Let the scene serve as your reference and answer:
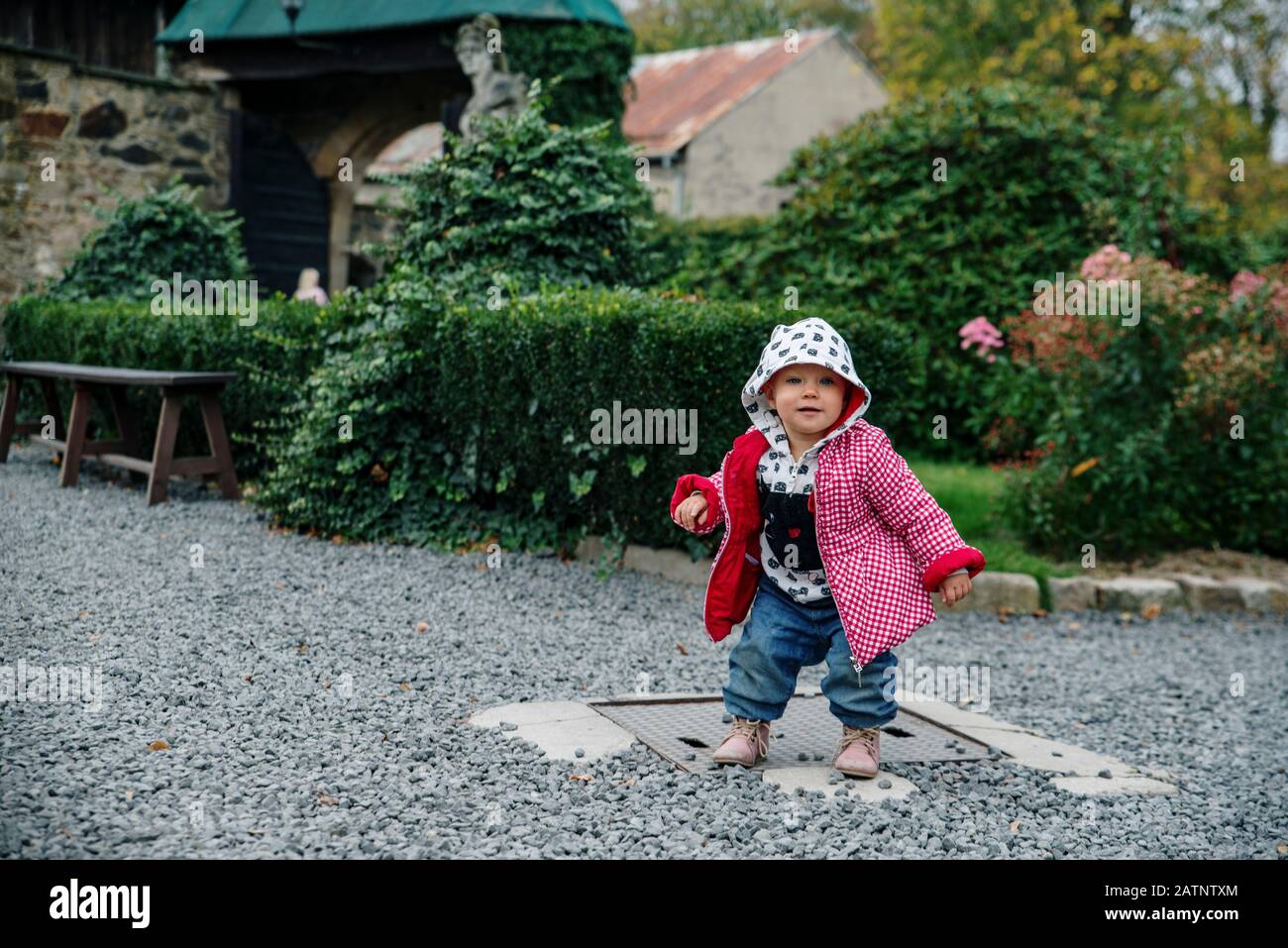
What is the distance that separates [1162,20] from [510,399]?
19574 millimetres

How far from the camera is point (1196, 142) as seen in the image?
21.3 metres

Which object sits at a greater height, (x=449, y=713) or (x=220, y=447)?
(x=220, y=447)

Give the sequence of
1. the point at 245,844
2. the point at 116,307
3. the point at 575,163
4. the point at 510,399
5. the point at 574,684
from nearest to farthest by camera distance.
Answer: the point at 245,844 < the point at 574,684 < the point at 510,399 < the point at 575,163 < the point at 116,307

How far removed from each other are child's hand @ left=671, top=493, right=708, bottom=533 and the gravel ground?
705 mm

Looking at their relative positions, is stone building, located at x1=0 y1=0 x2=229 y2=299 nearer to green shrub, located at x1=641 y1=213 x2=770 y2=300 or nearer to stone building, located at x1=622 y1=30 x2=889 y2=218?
green shrub, located at x1=641 y1=213 x2=770 y2=300

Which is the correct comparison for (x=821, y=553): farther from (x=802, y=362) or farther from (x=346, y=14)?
(x=346, y=14)

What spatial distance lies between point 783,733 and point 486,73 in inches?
324

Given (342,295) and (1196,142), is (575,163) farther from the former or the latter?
Answer: (1196,142)

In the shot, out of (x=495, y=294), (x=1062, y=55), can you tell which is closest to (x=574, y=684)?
(x=495, y=294)

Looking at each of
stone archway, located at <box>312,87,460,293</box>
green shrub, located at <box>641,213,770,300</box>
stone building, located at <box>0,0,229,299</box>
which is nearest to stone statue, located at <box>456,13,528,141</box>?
green shrub, located at <box>641,213,770,300</box>

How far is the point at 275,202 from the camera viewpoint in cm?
1385

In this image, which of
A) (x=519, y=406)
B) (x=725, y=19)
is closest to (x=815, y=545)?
(x=519, y=406)

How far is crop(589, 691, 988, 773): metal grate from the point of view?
143 inches

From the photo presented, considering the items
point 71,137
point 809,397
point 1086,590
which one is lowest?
point 1086,590
